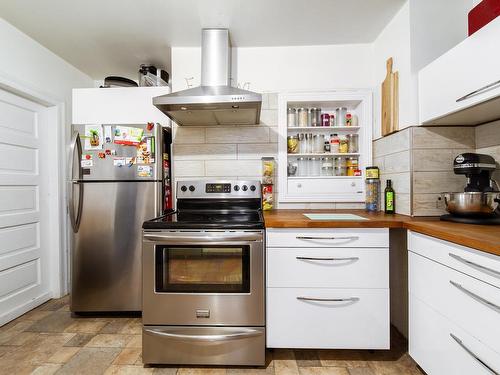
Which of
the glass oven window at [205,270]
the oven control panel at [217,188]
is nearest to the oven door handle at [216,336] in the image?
the glass oven window at [205,270]

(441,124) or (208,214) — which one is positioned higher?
(441,124)

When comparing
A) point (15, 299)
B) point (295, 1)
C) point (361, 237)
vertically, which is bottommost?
point (15, 299)

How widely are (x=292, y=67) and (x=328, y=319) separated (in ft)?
6.59

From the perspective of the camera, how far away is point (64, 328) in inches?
77.1

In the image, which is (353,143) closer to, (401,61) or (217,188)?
(401,61)

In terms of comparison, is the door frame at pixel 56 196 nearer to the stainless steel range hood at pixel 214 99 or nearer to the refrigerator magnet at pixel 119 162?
the refrigerator magnet at pixel 119 162

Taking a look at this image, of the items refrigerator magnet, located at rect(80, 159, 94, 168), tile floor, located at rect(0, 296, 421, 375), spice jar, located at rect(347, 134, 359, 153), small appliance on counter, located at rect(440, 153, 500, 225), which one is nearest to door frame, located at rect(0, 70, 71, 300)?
tile floor, located at rect(0, 296, 421, 375)

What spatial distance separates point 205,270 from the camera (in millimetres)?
1523

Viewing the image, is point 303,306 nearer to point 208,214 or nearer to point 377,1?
point 208,214

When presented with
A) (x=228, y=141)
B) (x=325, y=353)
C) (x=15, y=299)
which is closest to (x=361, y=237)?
(x=325, y=353)

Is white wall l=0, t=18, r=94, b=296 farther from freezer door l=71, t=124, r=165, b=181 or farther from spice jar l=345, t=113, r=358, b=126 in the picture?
spice jar l=345, t=113, r=358, b=126

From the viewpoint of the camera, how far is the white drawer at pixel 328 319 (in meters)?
1.49

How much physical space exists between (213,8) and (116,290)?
2.28 metres

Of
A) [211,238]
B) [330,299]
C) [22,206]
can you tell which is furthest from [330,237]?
[22,206]
